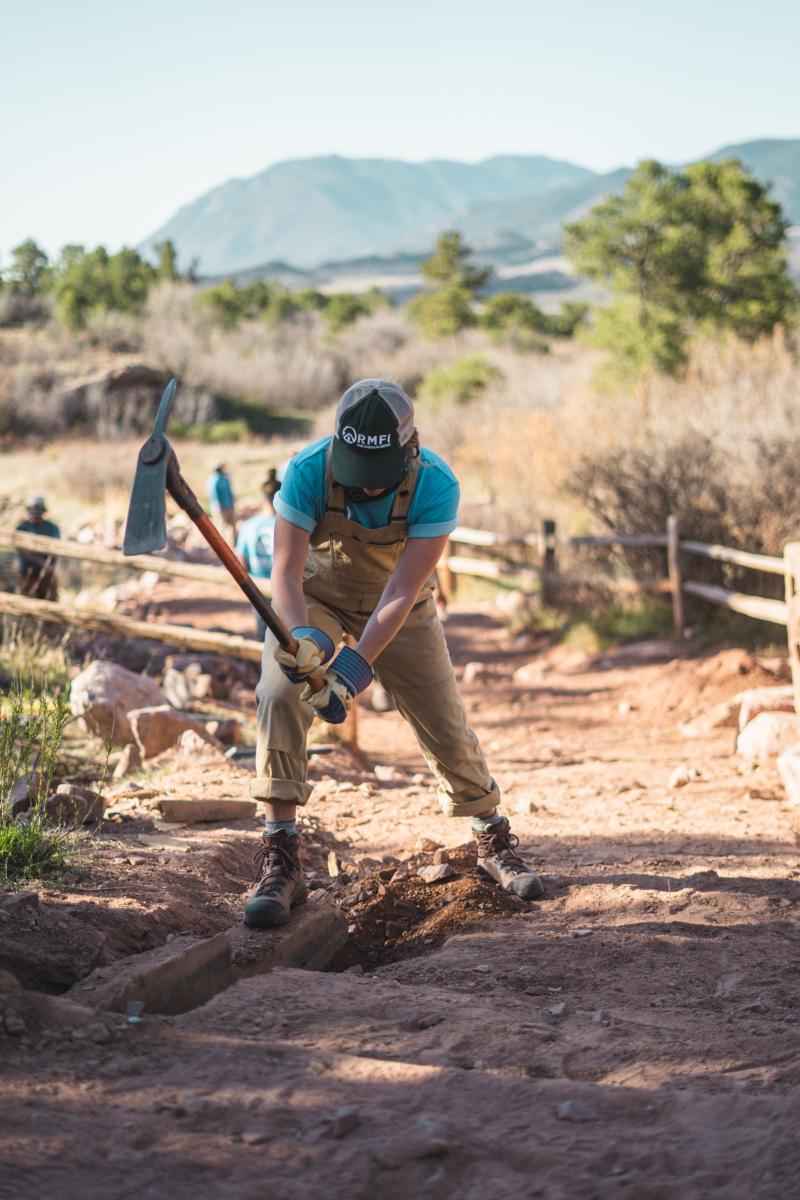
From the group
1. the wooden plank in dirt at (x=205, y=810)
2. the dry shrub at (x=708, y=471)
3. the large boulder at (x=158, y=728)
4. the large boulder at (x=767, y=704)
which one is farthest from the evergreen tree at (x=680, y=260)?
the wooden plank in dirt at (x=205, y=810)

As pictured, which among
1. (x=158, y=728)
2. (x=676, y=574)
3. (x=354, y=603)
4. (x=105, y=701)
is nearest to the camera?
(x=354, y=603)

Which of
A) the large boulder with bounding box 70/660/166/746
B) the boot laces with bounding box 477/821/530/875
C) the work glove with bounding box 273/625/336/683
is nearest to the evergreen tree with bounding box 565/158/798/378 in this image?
the large boulder with bounding box 70/660/166/746

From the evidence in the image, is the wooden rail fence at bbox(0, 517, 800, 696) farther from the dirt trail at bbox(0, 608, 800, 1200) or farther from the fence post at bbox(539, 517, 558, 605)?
the dirt trail at bbox(0, 608, 800, 1200)

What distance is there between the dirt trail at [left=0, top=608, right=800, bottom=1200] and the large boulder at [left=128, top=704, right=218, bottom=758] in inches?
45.6

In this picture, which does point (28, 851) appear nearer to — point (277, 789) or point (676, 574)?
point (277, 789)

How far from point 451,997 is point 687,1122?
38.4 inches

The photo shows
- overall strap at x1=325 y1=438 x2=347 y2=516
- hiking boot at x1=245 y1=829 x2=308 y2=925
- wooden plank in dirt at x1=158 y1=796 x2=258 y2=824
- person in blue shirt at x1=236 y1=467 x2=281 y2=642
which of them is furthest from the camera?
person in blue shirt at x1=236 y1=467 x2=281 y2=642

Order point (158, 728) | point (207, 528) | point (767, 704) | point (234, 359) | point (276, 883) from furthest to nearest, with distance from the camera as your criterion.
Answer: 1. point (234, 359)
2. point (767, 704)
3. point (158, 728)
4. point (276, 883)
5. point (207, 528)

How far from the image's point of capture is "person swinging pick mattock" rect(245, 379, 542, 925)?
366 centimetres

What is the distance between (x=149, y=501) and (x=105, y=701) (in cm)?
424

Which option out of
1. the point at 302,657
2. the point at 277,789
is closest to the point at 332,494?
the point at 302,657

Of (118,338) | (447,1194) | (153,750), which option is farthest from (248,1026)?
(118,338)

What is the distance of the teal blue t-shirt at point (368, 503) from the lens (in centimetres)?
383

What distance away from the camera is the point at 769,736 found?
674 centimetres
